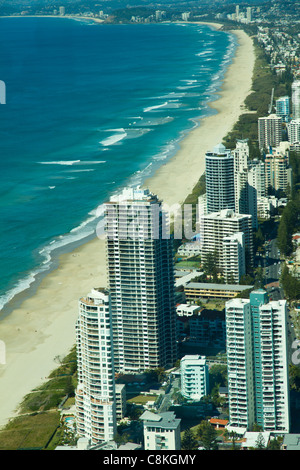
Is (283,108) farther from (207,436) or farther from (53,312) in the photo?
(207,436)

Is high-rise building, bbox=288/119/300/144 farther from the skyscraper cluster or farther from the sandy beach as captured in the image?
the skyscraper cluster

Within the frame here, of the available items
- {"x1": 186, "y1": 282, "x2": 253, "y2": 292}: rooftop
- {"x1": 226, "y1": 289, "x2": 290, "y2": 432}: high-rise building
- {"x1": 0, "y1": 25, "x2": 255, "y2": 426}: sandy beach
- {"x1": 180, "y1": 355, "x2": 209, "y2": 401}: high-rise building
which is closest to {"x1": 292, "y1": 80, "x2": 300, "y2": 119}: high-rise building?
{"x1": 0, "y1": 25, "x2": 255, "y2": 426}: sandy beach

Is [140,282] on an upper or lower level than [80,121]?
upper

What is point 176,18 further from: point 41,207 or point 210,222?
point 210,222

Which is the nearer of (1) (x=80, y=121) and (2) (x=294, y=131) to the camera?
(2) (x=294, y=131)

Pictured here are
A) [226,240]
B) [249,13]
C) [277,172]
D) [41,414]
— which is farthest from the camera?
[249,13]

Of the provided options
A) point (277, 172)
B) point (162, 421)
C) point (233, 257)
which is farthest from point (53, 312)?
Answer: point (277, 172)

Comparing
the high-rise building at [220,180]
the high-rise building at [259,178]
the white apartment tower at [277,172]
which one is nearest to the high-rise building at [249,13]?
the white apartment tower at [277,172]
